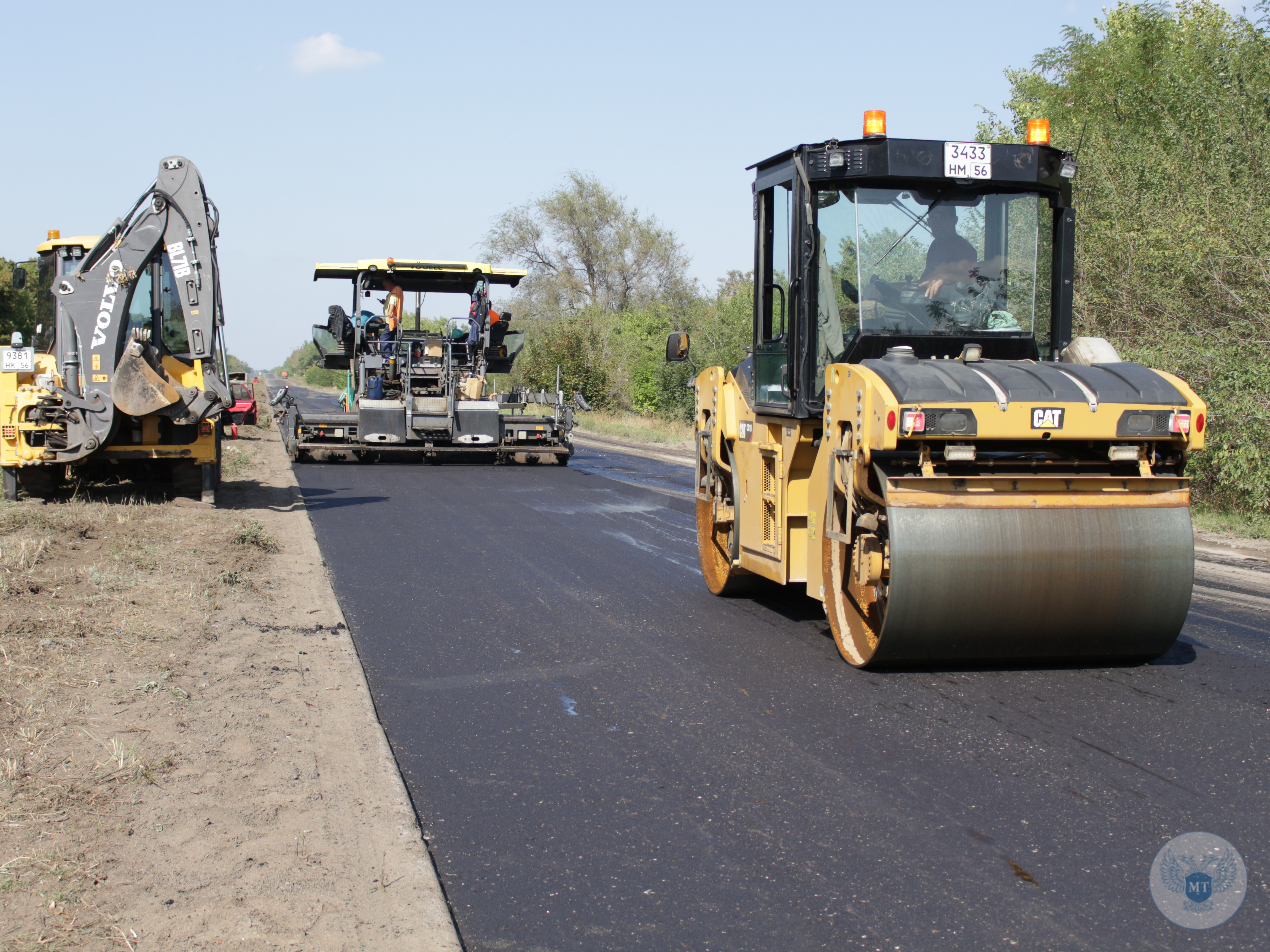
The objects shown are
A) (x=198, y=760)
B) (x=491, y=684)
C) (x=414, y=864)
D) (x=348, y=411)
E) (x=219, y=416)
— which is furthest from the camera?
(x=348, y=411)

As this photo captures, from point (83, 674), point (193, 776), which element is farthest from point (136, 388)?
point (193, 776)

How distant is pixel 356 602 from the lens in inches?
315

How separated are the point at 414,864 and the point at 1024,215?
5.13m

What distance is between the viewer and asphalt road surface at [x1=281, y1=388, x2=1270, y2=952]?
333cm

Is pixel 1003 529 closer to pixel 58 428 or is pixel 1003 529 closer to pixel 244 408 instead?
pixel 58 428

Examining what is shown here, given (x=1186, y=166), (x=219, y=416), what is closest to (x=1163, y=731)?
(x=219, y=416)

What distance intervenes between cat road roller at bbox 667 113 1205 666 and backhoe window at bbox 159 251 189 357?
25.9ft

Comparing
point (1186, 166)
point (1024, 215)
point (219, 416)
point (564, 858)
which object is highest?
point (1186, 166)

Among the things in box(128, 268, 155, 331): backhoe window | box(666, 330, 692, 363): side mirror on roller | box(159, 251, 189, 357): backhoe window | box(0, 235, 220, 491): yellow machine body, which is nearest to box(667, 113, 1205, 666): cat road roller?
box(666, 330, 692, 363): side mirror on roller

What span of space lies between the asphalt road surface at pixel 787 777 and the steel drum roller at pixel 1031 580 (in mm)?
242

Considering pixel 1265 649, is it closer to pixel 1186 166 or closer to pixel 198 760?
pixel 198 760

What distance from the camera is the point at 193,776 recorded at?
434 cm

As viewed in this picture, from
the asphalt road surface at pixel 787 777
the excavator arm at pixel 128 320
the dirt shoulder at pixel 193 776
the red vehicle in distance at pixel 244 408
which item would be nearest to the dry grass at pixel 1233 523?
the asphalt road surface at pixel 787 777

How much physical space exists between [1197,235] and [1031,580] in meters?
10.8
